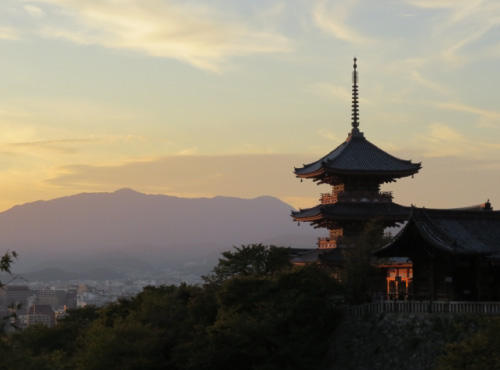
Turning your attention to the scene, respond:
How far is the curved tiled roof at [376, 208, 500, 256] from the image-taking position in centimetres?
4275

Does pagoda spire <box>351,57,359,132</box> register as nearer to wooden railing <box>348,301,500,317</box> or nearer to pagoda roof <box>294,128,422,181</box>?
pagoda roof <box>294,128,422,181</box>

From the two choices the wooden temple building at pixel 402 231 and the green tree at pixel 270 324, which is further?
the green tree at pixel 270 324

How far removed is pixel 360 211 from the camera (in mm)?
60375

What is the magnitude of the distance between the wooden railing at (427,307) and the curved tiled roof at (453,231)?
2.34 metres

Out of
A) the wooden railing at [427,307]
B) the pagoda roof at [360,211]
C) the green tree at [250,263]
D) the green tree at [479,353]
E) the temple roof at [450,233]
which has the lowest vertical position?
the green tree at [479,353]

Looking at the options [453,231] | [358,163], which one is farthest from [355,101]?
[453,231]

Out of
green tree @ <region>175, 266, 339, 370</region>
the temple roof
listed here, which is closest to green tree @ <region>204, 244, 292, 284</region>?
green tree @ <region>175, 266, 339, 370</region>

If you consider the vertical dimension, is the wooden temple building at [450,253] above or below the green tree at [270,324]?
above

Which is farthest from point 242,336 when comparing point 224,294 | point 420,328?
point 420,328

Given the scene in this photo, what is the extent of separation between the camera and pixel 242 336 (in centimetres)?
4469

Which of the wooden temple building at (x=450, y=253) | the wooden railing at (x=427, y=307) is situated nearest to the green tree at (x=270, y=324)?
the wooden railing at (x=427, y=307)

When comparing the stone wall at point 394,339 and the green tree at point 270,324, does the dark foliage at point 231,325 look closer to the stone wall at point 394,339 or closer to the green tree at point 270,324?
the green tree at point 270,324

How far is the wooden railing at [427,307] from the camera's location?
39.5 metres

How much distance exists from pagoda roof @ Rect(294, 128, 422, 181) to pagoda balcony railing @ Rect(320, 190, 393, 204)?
4.29 feet
